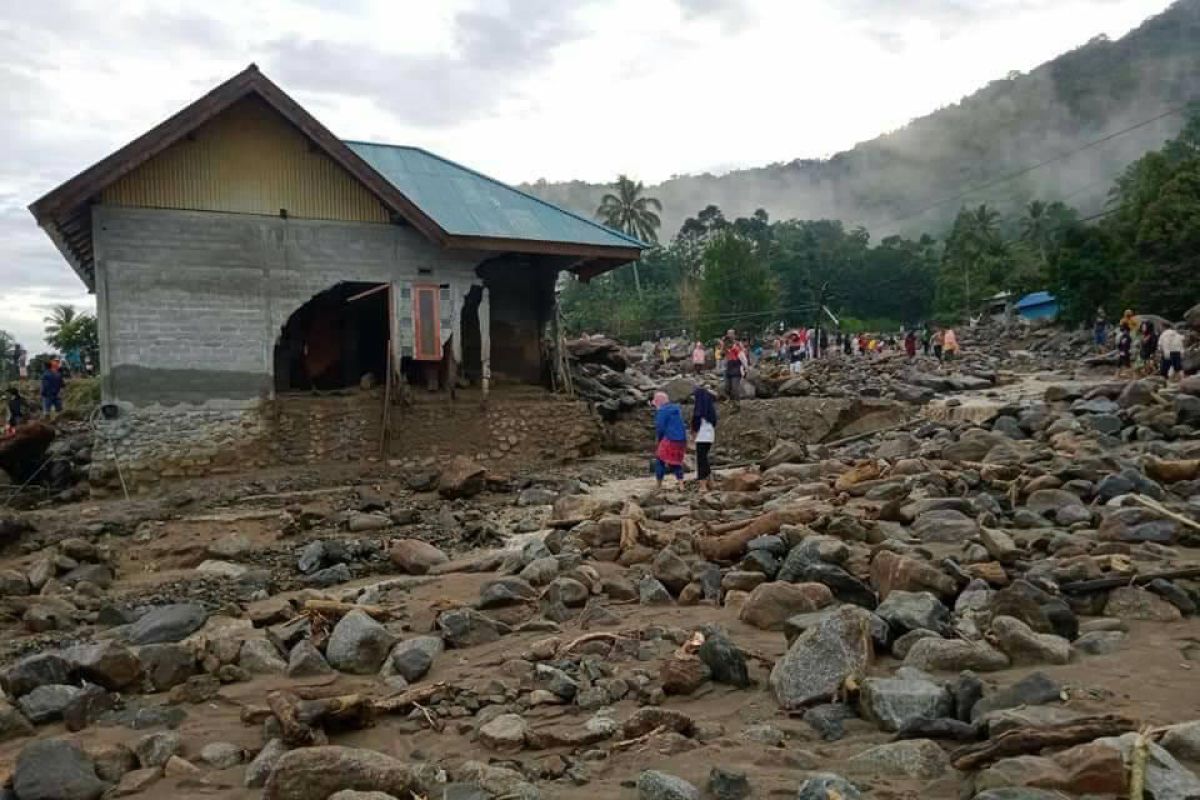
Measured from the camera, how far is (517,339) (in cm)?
1855

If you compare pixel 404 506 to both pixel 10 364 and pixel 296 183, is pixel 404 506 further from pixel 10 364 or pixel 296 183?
pixel 10 364

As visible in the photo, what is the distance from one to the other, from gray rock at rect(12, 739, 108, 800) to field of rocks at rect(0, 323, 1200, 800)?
11 mm

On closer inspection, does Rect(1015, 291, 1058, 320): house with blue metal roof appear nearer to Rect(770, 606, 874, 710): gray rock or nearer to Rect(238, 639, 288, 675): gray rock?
Rect(770, 606, 874, 710): gray rock

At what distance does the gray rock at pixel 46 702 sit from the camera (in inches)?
201

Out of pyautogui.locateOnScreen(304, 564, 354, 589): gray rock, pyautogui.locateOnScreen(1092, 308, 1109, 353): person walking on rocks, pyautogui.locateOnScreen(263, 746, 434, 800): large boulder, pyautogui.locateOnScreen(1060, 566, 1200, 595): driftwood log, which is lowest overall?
pyautogui.locateOnScreen(304, 564, 354, 589): gray rock

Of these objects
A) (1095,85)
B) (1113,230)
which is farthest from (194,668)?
(1095,85)

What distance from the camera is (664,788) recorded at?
11.2 feet

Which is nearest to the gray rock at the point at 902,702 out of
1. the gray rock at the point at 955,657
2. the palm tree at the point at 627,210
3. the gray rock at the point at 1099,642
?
the gray rock at the point at 955,657

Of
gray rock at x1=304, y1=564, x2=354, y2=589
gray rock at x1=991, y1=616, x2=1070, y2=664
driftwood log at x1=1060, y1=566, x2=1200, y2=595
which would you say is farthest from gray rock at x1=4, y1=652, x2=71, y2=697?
driftwood log at x1=1060, y1=566, x2=1200, y2=595

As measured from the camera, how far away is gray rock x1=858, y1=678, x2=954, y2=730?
3.96 m

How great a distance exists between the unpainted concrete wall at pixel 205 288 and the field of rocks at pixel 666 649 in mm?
3851

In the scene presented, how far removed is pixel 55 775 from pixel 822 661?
3.56 meters

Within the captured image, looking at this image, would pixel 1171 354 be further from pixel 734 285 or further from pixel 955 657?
pixel 734 285

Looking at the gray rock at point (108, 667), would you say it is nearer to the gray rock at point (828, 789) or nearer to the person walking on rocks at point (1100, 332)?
the gray rock at point (828, 789)
